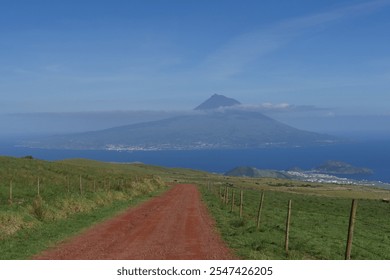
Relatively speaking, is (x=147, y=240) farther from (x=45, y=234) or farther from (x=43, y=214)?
(x=43, y=214)

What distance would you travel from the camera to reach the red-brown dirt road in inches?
599

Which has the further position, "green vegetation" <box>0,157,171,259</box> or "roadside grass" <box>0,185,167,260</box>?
"green vegetation" <box>0,157,171,259</box>

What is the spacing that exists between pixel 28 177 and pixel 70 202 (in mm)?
21527

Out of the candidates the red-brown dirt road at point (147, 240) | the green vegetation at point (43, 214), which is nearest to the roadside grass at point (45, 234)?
the green vegetation at point (43, 214)

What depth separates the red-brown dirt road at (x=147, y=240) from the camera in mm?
15219

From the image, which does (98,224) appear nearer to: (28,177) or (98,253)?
(98,253)

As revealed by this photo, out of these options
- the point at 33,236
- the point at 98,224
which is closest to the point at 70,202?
the point at 98,224

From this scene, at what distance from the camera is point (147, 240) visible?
18.7 metres

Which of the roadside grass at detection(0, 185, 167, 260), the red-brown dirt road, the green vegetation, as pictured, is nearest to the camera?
A: the red-brown dirt road

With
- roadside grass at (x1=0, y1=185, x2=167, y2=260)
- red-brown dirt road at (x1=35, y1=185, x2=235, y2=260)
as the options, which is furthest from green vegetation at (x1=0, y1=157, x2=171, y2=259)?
red-brown dirt road at (x1=35, y1=185, x2=235, y2=260)

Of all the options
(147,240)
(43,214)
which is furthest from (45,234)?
(147,240)

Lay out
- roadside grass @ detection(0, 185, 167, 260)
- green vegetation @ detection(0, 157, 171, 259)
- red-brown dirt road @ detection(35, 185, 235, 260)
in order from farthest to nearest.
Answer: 1. green vegetation @ detection(0, 157, 171, 259)
2. roadside grass @ detection(0, 185, 167, 260)
3. red-brown dirt road @ detection(35, 185, 235, 260)

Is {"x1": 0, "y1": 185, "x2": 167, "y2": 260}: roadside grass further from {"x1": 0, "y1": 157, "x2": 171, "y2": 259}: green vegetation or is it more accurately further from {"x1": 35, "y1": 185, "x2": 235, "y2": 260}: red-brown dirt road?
{"x1": 35, "y1": 185, "x2": 235, "y2": 260}: red-brown dirt road
